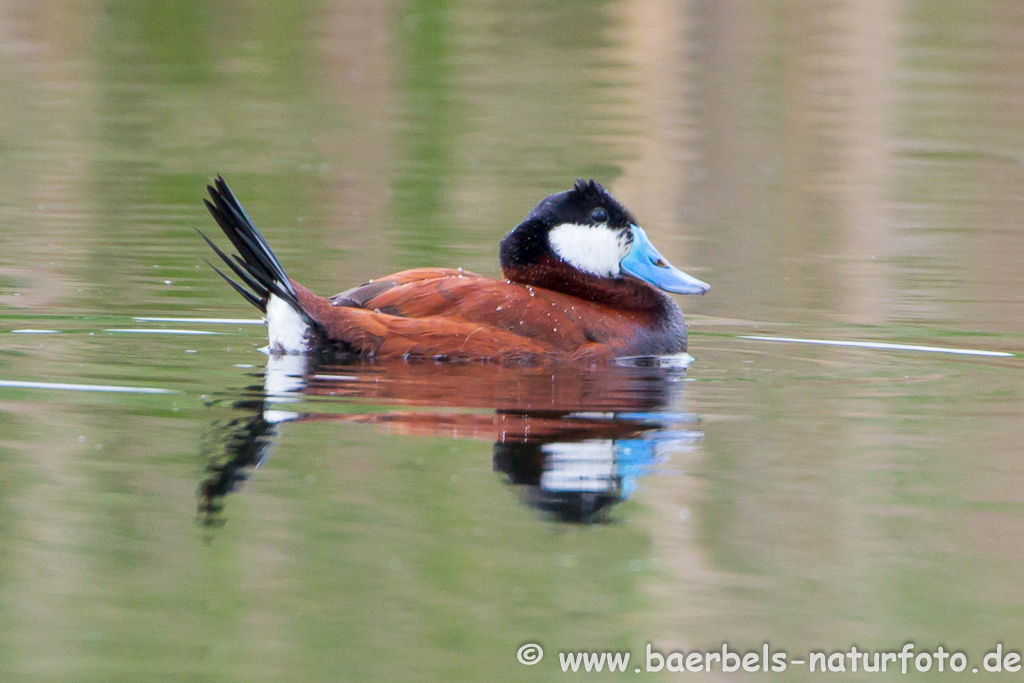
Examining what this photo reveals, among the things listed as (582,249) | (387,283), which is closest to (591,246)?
(582,249)

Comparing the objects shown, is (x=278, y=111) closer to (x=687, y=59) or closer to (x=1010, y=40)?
(x=687, y=59)

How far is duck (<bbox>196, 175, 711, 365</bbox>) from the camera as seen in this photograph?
264 inches

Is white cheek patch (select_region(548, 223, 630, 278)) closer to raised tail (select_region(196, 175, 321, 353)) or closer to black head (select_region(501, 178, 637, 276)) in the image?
black head (select_region(501, 178, 637, 276))

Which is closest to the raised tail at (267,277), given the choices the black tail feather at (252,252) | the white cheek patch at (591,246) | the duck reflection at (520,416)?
the black tail feather at (252,252)

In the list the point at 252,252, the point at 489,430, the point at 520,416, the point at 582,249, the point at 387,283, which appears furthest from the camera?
the point at 582,249

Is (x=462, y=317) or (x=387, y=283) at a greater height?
(x=387, y=283)

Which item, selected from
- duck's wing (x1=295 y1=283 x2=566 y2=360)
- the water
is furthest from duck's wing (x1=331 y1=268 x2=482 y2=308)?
the water

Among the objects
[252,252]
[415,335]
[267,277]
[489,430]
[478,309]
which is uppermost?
[252,252]

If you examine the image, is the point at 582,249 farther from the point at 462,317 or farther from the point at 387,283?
the point at 387,283

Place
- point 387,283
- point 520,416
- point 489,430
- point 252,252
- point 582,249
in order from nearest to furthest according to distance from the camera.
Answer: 1. point 489,430
2. point 520,416
3. point 252,252
4. point 387,283
5. point 582,249

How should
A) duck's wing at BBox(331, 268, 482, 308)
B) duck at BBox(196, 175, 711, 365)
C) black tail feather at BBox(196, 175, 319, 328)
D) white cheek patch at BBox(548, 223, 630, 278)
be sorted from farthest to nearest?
white cheek patch at BBox(548, 223, 630, 278) < duck's wing at BBox(331, 268, 482, 308) < duck at BBox(196, 175, 711, 365) < black tail feather at BBox(196, 175, 319, 328)

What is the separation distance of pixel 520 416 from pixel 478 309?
98 cm

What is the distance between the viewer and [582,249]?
7301 millimetres

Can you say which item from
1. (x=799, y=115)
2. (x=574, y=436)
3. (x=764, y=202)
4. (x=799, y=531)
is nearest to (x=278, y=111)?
(x=799, y=115)
